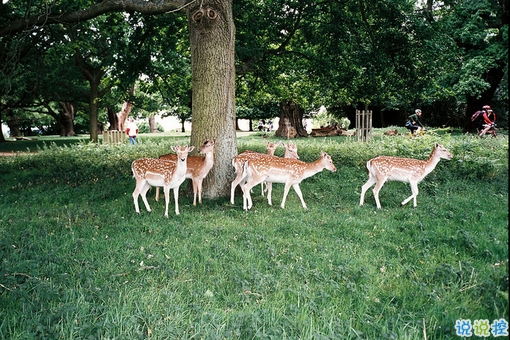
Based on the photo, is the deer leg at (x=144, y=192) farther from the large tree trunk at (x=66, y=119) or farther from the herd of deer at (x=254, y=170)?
the large tree trunk at (x=66, y=119)

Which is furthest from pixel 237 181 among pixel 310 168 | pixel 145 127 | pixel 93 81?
pixel 145 127

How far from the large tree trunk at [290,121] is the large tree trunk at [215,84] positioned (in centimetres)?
2126

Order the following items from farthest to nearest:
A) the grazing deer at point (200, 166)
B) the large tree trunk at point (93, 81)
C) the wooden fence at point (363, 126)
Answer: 1. the large tree trunk at point (93, 81)
2. the wooden fence at point (363, 126)
3. the grazing deer at point (200, 166)

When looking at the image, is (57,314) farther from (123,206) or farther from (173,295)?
(123,206)

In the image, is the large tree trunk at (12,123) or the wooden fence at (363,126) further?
the large tree trunk at (12,123)

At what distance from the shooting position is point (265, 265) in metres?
4.52

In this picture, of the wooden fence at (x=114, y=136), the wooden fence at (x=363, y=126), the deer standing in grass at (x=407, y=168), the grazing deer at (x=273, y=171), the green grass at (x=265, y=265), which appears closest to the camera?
the green grass at (x=265, y=265)

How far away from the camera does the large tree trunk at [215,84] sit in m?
8.29

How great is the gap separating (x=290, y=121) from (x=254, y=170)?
76.4ft

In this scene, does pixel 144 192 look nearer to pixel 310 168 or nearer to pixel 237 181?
pixel 237 181

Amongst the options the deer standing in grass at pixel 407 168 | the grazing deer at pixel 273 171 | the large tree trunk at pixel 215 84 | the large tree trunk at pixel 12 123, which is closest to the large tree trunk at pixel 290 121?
the large tree trunk at pixel 215 84

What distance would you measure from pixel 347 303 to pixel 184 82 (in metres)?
17.7

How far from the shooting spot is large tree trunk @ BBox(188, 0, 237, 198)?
829 centimetres

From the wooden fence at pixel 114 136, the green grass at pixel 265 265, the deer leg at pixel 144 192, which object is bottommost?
the green grass at pixel 265 265
